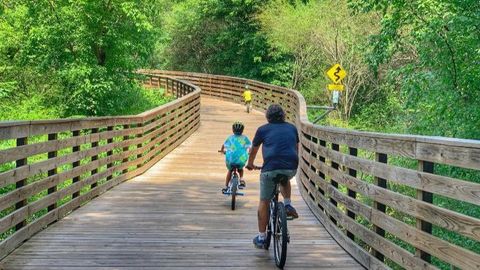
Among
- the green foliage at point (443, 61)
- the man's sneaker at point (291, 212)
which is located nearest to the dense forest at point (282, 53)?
the green foliage at point (443, 61)

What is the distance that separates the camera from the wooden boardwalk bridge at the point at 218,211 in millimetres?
4277

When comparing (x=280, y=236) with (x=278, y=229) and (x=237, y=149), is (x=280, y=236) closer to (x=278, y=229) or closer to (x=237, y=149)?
(x=278, y=229)

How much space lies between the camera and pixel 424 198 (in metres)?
4.33

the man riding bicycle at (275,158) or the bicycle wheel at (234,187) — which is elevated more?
the man riding bicycle at (275,158)

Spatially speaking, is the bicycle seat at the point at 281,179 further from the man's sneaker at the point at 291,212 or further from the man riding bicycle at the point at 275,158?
the man's sneaker at the point at 291,212

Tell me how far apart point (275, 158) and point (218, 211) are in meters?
2.74

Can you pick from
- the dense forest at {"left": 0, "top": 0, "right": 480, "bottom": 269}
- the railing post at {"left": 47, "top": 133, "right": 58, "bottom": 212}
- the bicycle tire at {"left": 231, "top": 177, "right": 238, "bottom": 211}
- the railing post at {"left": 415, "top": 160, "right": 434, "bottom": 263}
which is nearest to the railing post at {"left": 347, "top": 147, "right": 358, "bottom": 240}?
the dense forest at {"left": 0, "top": 0, "right": 480, "bottom": 269}

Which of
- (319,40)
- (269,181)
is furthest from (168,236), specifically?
(319,40)

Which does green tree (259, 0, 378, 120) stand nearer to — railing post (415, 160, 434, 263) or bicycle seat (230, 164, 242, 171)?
bicycle seat (230, 164, 242, 171)

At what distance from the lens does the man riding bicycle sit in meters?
5.95

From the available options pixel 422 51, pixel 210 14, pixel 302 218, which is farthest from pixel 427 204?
pixel 210 14

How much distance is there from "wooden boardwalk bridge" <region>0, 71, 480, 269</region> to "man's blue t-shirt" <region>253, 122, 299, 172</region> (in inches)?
26.9

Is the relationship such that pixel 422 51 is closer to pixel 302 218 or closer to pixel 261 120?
pixel 302 218

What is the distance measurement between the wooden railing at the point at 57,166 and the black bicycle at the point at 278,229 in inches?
104
